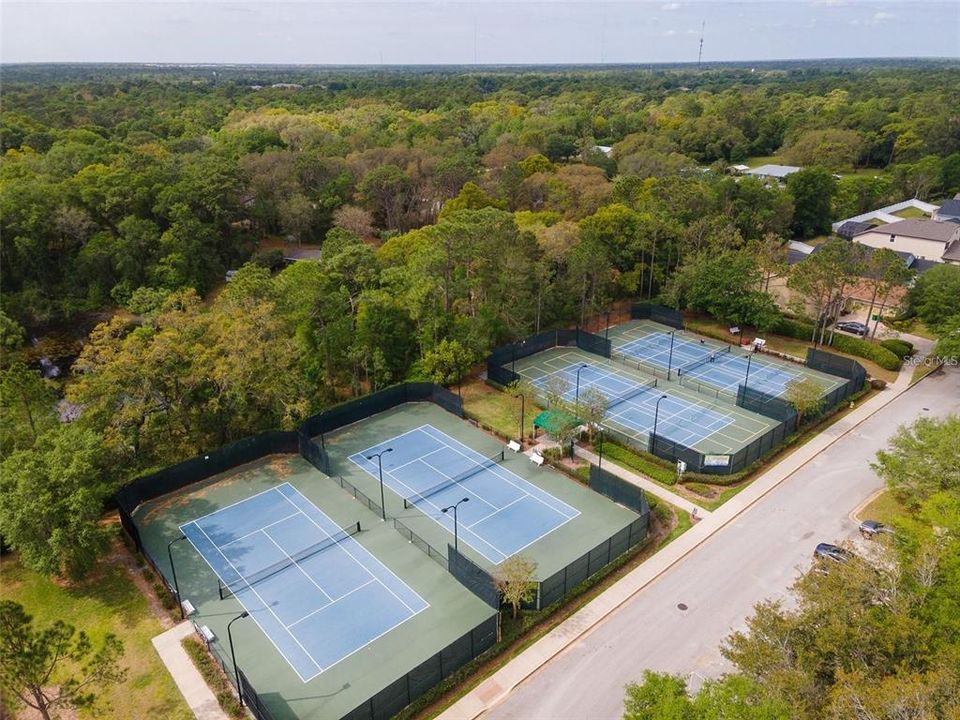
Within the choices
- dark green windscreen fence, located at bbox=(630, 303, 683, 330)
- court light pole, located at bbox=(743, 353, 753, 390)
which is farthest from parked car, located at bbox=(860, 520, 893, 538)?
dark green windscreen fence, located at bbox=(630, 303, 683, 330)

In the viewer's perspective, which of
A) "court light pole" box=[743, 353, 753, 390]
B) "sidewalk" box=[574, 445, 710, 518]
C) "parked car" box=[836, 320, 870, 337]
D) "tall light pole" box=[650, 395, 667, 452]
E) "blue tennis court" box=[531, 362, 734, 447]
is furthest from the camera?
"parked car" box=[836, 320, 870, 337]

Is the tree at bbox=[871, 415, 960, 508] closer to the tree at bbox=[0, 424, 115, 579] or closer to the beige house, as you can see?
the tree at bbox=[0, 424, 115, 579]

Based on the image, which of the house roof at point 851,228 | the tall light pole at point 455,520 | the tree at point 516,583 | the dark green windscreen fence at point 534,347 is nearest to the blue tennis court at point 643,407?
the dark green windscreen fence at point 534,347

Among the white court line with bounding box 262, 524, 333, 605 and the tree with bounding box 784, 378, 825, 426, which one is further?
the tree with bounding box 784, 378, 825, 426

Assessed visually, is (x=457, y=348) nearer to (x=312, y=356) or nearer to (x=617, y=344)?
(x=312, y=356)

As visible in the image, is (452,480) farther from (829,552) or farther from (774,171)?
(774,171)

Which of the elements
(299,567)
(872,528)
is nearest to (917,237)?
(872,528)

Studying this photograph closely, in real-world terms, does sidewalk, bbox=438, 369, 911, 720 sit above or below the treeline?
below
